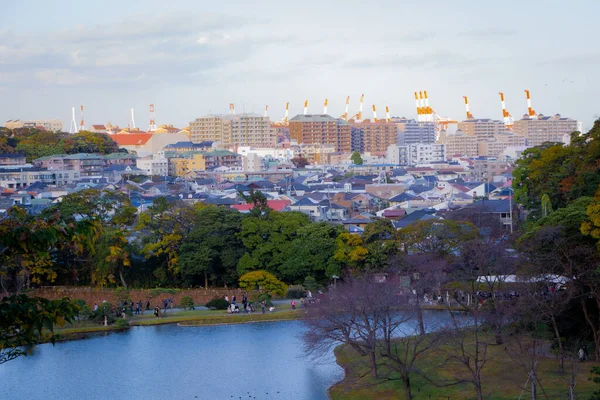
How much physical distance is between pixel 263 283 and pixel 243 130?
48672mm

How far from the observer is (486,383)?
8.39 m

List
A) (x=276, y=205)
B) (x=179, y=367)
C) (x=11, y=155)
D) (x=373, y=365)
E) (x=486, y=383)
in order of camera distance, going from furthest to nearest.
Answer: (x=11, y=155) → (x=276, y=205) → (x=179, y=367) → (x=373, y=365) → (x=486, y=383)

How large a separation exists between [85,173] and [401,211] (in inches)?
652

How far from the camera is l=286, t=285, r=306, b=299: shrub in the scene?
13.8m

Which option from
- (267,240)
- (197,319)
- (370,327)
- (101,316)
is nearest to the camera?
(370,327)

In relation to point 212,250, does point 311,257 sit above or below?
below

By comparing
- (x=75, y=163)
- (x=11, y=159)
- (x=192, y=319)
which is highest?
(x=11, y=159)

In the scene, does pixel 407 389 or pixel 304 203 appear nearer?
pixel 407 389

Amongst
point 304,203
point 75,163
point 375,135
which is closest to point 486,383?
point 304,203

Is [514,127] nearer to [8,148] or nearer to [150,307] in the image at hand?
[8,148]

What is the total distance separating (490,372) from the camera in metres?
8.80

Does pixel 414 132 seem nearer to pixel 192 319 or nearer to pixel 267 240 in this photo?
pixel 267 240

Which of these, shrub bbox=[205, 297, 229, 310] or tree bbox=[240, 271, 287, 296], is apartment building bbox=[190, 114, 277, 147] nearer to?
tree bbox=[240, 271, 287, 296]

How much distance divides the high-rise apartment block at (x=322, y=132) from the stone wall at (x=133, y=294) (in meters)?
51.4
